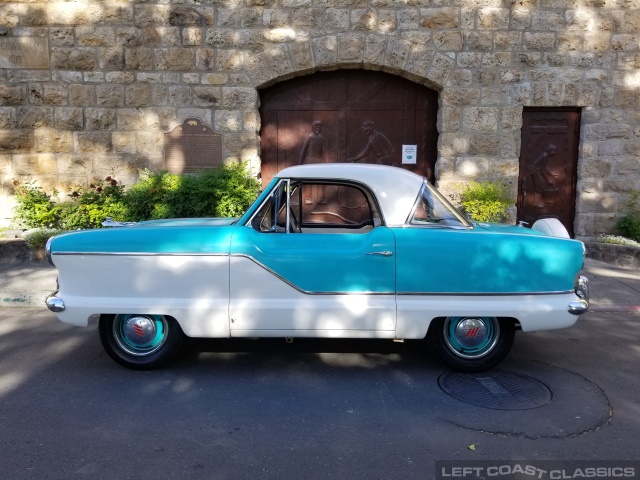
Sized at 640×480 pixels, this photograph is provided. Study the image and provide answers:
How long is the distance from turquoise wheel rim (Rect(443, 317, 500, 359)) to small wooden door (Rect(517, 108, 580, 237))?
6276 mm

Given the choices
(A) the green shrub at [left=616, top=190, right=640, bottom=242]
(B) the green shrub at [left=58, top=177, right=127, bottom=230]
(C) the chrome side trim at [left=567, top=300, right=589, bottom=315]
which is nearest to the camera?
(C) the chrome side trim at [left=567, top=300, right=589, bottom=315]

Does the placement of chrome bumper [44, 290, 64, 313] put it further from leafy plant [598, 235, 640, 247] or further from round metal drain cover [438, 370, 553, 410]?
leafy plant [598, 235, 640, 247]

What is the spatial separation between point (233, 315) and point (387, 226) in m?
1.45

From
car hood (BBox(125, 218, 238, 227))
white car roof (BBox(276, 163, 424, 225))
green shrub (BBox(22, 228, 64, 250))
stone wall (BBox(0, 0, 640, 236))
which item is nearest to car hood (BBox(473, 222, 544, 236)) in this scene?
white car roof (BBox(276, 163, 424, 225))

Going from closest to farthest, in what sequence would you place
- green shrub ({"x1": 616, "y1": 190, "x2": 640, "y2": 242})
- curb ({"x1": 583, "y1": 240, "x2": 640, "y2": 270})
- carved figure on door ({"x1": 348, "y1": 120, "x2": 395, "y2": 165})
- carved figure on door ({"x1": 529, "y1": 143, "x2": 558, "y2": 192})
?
curb ({"x1": 583, "y1": 240, "x2": 640, "y2": 270})
green shrub ({"x1": 616, "y1": 190, "x2": 640, "y2": 242})
carved figure on door ({"x1": 529, "y1": 143, "x2": 558, "y2": 192})
carved figure on door ({"x1": 348, "y1": 120, "x2": 395, "y2": 165})

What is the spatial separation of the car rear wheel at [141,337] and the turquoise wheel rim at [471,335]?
7.42ft

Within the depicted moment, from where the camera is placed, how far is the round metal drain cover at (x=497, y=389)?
4.38 metres

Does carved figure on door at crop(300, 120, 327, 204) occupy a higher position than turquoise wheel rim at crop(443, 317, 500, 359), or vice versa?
carved figure on door at crop(300, 120, 327, 204)

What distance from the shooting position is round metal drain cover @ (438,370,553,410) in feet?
14.4

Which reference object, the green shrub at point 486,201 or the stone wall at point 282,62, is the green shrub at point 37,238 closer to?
the stone wall at point 282,62

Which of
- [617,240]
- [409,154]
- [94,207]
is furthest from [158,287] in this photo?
[617,240]

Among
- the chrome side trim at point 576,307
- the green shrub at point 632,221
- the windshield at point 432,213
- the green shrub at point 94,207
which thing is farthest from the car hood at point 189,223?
the green shrub at point 632,221

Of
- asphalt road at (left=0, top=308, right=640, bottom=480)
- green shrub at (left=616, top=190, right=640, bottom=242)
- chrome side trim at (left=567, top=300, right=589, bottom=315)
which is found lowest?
asphalt road at (left=0, top=308, right=640, bottom=480)

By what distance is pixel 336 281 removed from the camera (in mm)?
4715
